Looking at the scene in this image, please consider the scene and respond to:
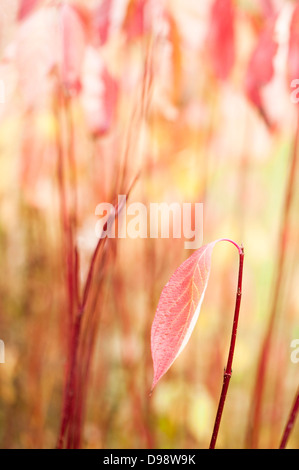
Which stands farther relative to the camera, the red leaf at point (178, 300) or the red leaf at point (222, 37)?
the red leaf at point (222, 37)

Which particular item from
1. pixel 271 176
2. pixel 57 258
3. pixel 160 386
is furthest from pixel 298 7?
pixel 271 176

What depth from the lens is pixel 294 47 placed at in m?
0.39

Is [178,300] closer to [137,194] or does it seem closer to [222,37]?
[222,37]

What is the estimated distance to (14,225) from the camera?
3.22 ft

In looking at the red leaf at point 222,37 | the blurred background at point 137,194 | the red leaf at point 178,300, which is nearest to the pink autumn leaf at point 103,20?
the blurred background at point 137,194

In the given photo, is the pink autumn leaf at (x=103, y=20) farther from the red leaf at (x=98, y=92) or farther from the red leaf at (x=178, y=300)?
the red leaf at (x=178, y=300)

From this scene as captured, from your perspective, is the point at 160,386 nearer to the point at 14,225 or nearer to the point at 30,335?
the point at 30,335

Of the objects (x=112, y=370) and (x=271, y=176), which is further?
(x=271, y=176)

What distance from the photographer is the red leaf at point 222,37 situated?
1.52 feet

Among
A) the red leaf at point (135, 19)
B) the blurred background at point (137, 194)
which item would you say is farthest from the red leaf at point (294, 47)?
the red leaf at point (135, 19)

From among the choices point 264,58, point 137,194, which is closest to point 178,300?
point 264,58

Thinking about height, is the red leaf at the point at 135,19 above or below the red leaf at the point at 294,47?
above

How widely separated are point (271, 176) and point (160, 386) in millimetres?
674

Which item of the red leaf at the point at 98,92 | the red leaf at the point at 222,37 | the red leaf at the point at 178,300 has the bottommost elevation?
the red leaf at the point at 178,300
